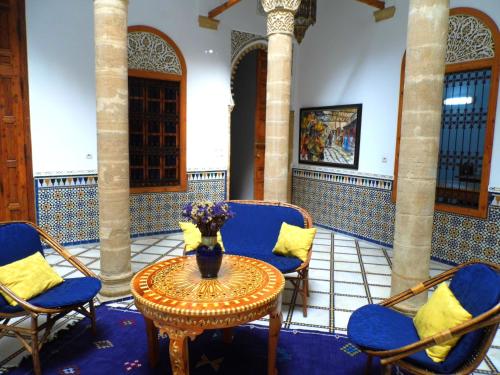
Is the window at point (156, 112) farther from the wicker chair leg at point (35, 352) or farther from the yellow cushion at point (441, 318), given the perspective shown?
the yellow cushion at point (441, 318)

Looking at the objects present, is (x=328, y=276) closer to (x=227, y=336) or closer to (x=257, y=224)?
(x=257, y=224)

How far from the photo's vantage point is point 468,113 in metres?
5.23

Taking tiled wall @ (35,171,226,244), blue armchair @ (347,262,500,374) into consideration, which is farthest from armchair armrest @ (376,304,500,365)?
tiled wall @ (35,171,226,244)

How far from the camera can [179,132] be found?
6.77 metres

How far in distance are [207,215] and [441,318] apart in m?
1.62

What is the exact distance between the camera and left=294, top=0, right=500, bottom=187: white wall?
20.1ft

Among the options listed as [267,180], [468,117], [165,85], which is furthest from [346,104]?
[165,85]

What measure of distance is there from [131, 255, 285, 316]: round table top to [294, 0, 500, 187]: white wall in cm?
396

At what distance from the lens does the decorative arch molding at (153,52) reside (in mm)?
6148

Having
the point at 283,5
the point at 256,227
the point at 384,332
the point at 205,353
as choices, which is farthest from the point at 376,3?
the point at 205,353

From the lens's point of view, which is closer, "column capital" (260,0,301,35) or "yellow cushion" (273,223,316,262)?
"yellow cushion" (273,223,316,262)

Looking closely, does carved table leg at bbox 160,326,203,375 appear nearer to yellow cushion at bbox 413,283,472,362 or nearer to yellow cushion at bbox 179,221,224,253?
yellow cushion at bbox 413,283,472,362

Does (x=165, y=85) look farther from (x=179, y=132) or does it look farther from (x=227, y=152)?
(x=227, y=152)

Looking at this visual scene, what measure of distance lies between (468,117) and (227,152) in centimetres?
394
